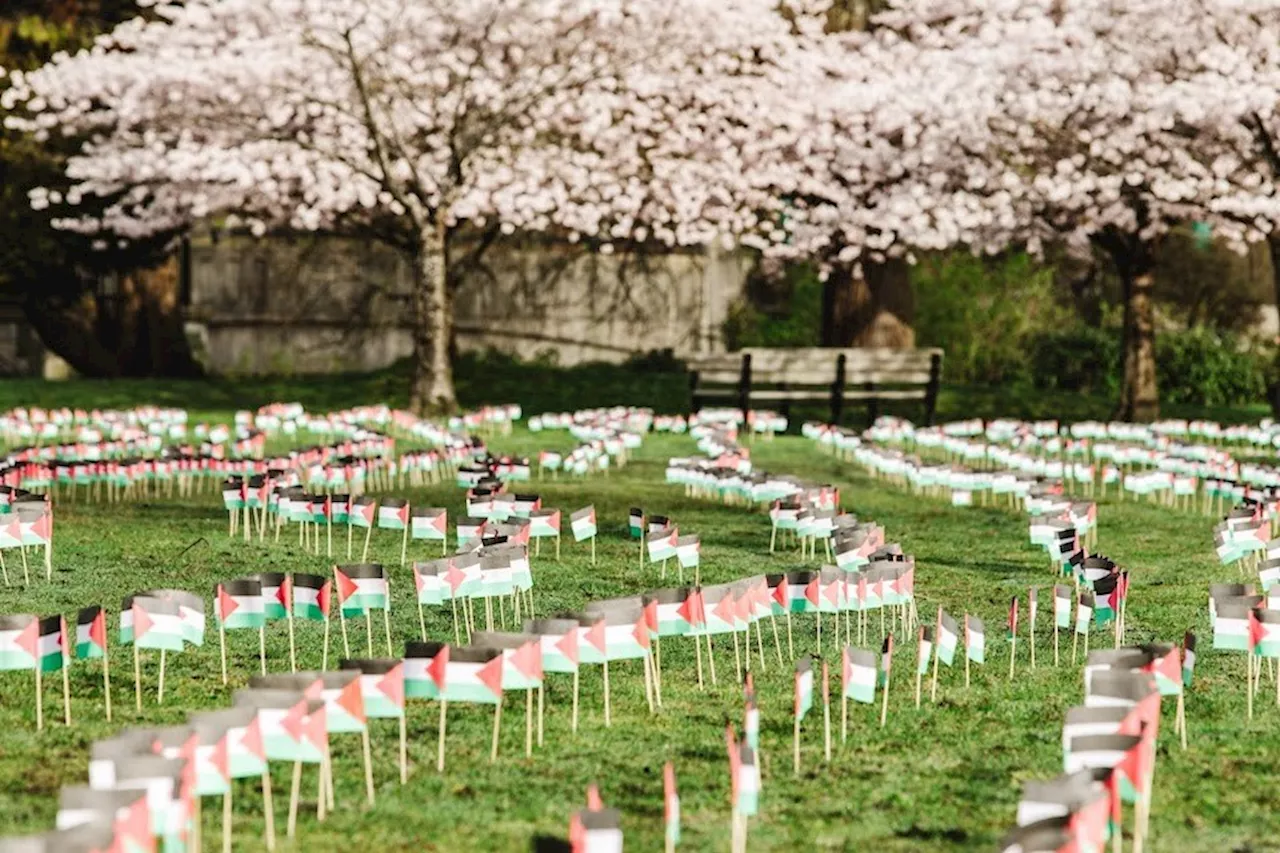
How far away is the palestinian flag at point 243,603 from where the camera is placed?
31.0 ft

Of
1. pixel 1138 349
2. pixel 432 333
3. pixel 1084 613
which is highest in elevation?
pixel 432 333

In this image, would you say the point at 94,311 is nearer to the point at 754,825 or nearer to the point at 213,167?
the point at 213,167

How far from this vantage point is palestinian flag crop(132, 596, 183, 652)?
8680 millimetres

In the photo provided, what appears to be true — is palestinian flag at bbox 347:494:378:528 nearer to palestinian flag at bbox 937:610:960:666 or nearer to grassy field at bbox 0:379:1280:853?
grassy field at bbox 0:379:1280:853

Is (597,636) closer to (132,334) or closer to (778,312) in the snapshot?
(132,334)

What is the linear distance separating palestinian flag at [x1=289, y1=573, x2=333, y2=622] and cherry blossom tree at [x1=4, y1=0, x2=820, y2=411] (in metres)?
16.4

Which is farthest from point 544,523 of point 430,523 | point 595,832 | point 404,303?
point 404,303

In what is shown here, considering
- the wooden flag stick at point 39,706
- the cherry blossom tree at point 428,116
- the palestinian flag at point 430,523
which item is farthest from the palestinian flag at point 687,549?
the cherry blossom tree at point 428,116

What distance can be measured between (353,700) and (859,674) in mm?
2126

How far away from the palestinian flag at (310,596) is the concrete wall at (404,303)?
28007 mm

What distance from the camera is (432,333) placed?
2761cm

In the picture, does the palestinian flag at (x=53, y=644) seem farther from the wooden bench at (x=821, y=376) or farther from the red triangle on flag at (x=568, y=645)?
the wooden bench at (x=821, y=376)


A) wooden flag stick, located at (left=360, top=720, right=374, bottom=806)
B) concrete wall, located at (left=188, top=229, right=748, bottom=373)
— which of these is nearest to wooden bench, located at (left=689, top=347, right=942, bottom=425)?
concrete wall, located at (left=188, top=229, right=748, bottom=373)

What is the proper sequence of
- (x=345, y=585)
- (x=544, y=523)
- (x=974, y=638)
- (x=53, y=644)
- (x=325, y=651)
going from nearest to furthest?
(x=53, y=644)
(x=325, y=651)
(x=974, y=638)
(x=345, y=585)
(x=544, y=523)
